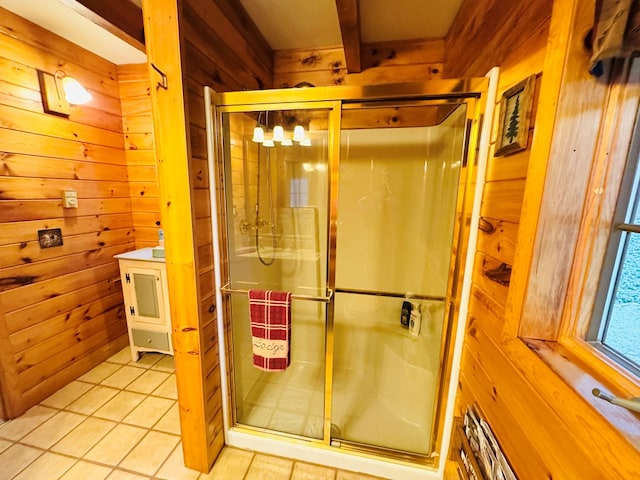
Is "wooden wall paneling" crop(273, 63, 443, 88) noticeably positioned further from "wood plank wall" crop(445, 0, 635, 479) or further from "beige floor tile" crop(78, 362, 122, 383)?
"beige floor tile" crop(78, 362, 122, 383)

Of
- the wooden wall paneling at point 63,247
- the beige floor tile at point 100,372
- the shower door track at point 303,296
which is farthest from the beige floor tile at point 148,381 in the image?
the shower door track at point 303,296

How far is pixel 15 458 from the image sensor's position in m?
1.32

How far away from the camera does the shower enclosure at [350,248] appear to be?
1.19m

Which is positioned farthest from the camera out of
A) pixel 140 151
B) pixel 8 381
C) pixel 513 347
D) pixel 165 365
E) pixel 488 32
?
pixel 140 151

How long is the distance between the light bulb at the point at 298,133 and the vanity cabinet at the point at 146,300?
133 centimetres

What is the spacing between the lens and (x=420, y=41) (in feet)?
5.23

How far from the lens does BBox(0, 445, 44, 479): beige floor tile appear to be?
126cm

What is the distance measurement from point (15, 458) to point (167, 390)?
710 mm

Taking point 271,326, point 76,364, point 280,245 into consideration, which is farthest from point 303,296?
point 76,364

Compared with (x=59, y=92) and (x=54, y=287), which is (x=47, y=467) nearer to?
(x=54, y=287)

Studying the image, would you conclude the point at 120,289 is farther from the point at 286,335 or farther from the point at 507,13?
the point at 507,13

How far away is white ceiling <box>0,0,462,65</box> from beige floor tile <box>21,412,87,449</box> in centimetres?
236

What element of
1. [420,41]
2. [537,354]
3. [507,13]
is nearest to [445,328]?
[537,354]

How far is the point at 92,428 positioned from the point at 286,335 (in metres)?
1.38
